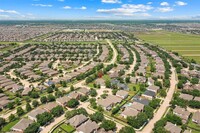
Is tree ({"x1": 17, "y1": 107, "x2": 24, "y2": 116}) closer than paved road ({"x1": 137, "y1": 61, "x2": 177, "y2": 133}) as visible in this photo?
No

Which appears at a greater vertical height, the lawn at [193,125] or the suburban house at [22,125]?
the suburban house at [22,125]

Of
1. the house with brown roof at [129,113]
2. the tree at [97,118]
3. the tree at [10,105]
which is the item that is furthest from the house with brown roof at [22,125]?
the house with brown roof at [129,113]

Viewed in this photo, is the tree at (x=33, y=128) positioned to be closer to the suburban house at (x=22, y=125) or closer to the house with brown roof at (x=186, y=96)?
the suburban house at (x=22, y=125)

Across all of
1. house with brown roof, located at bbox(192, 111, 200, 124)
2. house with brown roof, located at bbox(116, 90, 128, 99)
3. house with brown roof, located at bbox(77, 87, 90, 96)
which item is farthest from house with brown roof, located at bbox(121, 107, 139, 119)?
house with brown roof, located at bbox(77, 87, 90, 96)

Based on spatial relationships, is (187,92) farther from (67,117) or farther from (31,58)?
(31,58)

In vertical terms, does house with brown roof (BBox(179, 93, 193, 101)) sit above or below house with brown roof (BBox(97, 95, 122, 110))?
above

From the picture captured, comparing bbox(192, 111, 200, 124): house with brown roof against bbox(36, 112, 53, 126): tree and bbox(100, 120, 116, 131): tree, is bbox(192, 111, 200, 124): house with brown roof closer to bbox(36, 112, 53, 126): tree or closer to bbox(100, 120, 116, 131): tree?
bbox(100, 120, 116, 131): tree

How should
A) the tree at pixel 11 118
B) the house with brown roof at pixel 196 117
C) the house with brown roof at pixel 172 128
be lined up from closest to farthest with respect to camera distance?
the house with brown roof at pixel 172 128 < the house with brown roof at pixel 196 117 < the tree at pixel 11 118
